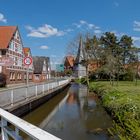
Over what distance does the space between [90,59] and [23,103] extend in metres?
45.2

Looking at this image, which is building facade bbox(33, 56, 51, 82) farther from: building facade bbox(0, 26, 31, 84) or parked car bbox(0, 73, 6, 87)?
parked car bbox(0, 73, 6, 87)

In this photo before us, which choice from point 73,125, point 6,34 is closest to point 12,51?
point 6,34

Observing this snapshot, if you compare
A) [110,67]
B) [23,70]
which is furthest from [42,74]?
[110,67]

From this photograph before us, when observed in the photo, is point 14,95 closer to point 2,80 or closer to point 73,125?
point 73,125

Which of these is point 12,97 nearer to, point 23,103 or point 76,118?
point 23,103

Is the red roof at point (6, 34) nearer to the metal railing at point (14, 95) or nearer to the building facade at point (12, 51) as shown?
the building facade at point (12, 51)

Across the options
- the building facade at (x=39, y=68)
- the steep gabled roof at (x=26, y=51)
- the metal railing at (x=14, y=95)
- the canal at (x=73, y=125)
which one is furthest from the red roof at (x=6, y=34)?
the canal at (x=73, y=125)

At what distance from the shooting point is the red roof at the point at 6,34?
1863 inches

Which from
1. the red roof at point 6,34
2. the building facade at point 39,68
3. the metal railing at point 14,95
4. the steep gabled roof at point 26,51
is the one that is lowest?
the metal railing at point 14,95

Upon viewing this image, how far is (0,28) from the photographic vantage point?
5422cm

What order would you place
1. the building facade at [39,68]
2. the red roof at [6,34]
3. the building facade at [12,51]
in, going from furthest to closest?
the building facade at [39,68], the red roof at [6,34], the building facade at [12,51]

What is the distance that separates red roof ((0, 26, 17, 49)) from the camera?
155 feet

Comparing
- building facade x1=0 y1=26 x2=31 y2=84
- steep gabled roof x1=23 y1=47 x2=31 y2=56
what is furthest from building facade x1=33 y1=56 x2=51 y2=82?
building facade x1=0 y1=26 x2=31 y2=84

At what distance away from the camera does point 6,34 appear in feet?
164
